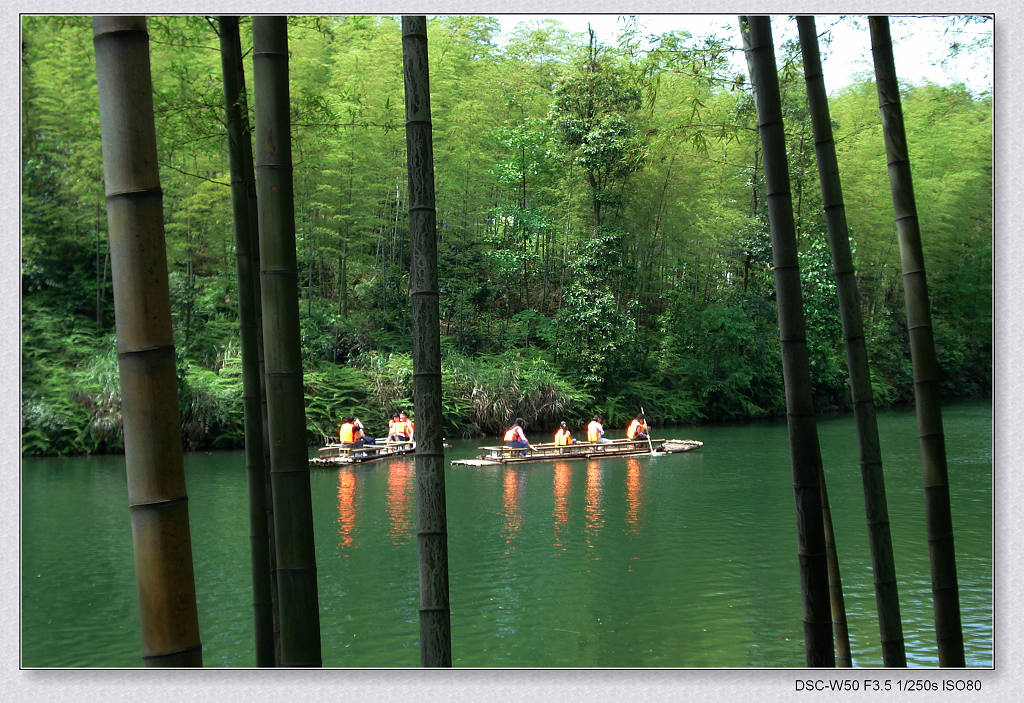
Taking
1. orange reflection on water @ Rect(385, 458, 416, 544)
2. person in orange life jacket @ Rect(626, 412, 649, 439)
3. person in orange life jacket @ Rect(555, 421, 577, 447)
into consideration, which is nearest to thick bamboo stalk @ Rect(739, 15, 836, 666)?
orange reflection on water @ Rect(385, 458, 416, 544)

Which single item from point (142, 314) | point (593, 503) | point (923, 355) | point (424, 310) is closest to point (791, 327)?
point (923, 355)

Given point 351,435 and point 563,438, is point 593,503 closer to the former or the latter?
point 563,438

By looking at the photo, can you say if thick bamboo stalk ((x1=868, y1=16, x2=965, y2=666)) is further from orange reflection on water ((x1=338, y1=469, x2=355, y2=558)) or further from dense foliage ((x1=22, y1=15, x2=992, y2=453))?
dense foliage ((x1=22, y1=15, x2=992, y2=453))

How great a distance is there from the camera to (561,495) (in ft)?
29.6

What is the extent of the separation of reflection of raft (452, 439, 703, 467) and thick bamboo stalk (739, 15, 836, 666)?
8828 mm

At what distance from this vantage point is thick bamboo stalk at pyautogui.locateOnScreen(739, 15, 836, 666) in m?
2.15

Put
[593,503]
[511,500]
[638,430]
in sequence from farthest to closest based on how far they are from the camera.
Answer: [638,430]
[511,500]
[593,503]

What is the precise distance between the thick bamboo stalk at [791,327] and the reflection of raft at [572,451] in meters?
8.83

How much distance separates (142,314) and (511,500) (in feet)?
25.0

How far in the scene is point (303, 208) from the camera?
50.7 feet

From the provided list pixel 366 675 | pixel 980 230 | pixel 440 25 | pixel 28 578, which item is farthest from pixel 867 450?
pixel 440 25

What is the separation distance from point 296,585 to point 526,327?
1412cm

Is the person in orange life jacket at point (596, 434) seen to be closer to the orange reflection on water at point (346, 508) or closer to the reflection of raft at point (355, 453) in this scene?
the reflection of raft at point (355, 453)

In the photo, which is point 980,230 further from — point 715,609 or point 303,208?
point 303,208
